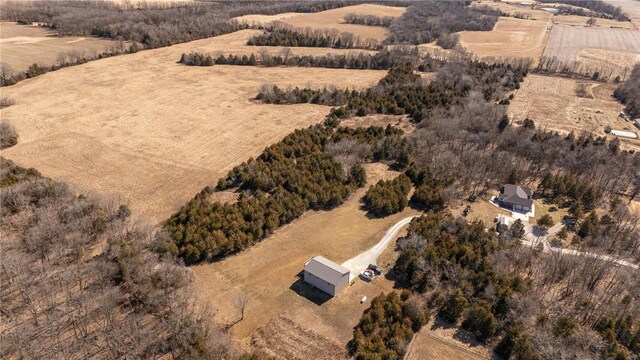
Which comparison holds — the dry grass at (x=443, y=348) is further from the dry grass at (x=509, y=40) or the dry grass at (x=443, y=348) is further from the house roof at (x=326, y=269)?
the dry grass at (x=509, y=40)

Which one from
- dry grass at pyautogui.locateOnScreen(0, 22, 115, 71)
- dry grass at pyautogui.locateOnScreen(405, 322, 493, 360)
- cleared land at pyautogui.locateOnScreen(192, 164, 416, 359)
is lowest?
dry grass at pyautogui.locateOnScreen(405, 322, 493, 360)

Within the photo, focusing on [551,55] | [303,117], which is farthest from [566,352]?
[551,55]

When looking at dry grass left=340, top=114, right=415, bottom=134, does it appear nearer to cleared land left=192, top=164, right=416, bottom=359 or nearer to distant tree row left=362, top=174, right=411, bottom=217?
distant tree row left=362, top=174, right=411, bottom=217

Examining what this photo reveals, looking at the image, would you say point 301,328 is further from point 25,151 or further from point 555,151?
point 25,151

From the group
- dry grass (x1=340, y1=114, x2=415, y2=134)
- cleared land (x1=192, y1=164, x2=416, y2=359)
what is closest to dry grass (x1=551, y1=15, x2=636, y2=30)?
dry grass (x1=340, y1=114, x2=415, y2=134)

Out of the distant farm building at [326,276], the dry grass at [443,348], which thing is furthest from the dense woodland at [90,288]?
the dry grass at [443,348]

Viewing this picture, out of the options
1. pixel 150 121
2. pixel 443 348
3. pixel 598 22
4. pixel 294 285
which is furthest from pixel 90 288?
pixel 598 22

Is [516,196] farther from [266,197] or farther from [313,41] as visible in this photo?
[313,41]
